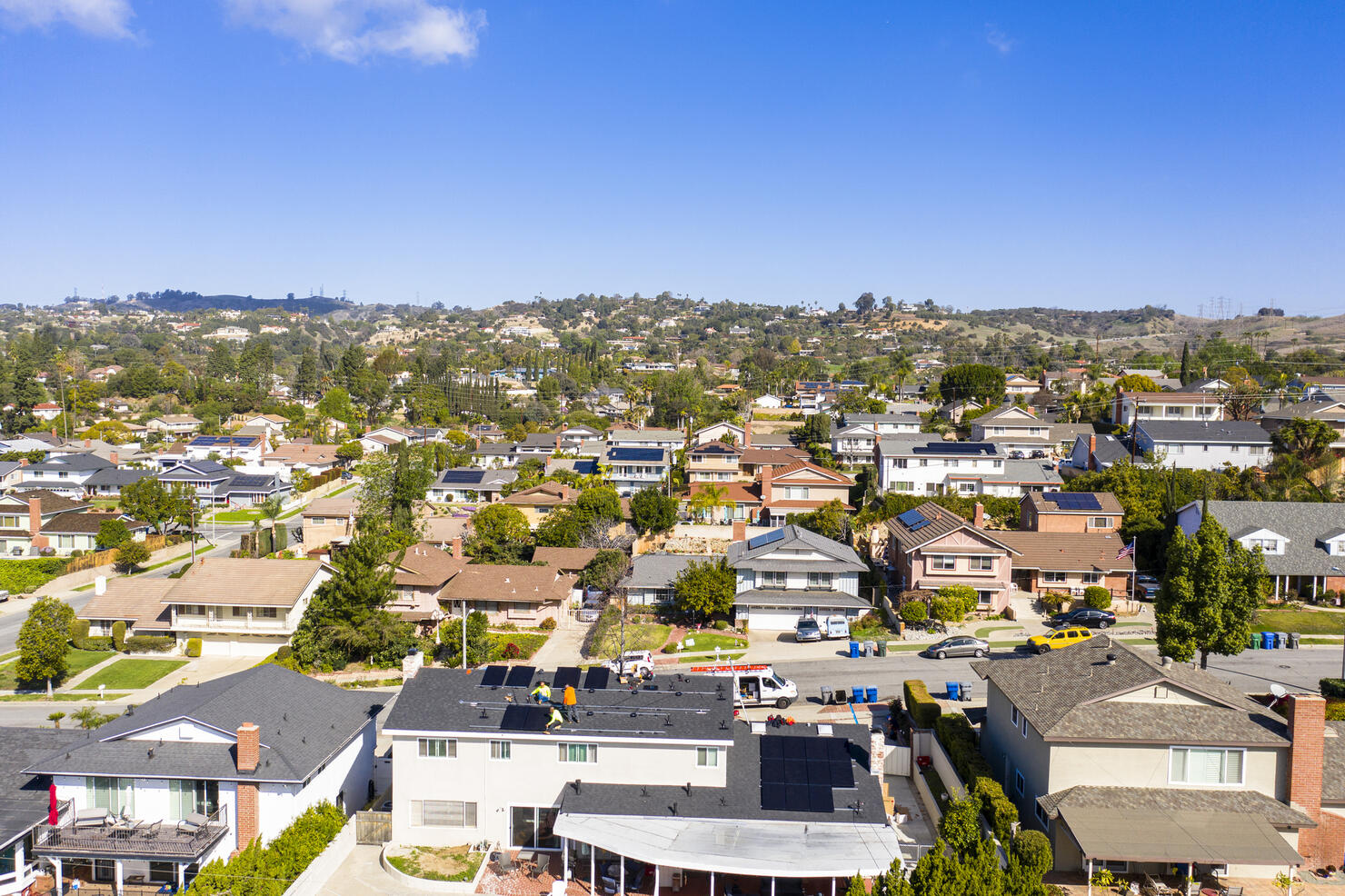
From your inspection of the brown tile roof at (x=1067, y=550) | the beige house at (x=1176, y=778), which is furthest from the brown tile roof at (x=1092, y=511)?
the beige house at (x=1176, y=778)

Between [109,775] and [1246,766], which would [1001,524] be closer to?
[1246,766]

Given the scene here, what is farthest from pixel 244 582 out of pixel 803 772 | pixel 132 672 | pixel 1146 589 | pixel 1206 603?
pixel 1146 589

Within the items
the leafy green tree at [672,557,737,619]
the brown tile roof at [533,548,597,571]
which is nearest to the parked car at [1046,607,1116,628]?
the leafy green tree at [672,557,737,619]

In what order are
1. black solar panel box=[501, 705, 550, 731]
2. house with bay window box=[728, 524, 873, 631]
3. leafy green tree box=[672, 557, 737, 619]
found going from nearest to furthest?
black solar panel box=[501, 705, 550, 731] → leafy green tree box=[672, 557, 737, 619] → house with bay window box=[728, 524, 873, 631]

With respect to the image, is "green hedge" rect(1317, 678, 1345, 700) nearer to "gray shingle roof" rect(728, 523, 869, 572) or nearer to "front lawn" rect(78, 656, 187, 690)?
"gray shingle roof" rect(728, 523, 869, 572)

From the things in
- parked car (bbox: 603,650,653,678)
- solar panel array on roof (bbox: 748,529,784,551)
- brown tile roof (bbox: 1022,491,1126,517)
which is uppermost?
brown tile roof (bbox: 1022,491,1126,517)

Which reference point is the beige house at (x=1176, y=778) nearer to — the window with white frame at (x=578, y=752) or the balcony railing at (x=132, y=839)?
the window with white frame at (x=578, y=752)

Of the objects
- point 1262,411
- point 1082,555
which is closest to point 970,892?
point 1082,555
